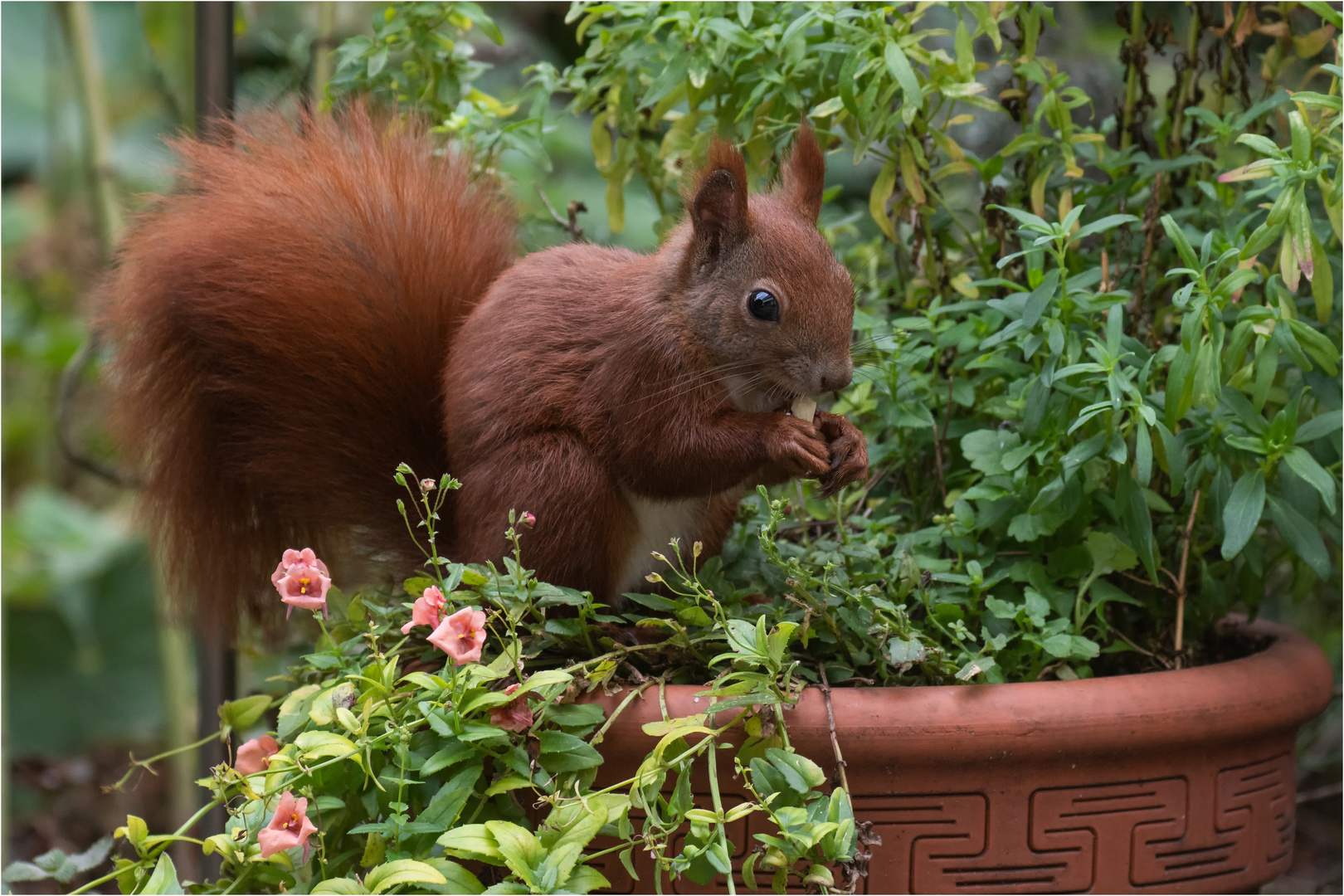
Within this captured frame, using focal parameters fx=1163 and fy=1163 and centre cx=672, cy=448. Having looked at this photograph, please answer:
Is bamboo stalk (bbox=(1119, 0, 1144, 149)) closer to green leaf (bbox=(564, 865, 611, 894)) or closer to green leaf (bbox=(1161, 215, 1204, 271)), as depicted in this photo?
green leaf (bbox=(1161, 215, 1204, 271))

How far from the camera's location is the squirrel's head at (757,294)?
1.00 metres

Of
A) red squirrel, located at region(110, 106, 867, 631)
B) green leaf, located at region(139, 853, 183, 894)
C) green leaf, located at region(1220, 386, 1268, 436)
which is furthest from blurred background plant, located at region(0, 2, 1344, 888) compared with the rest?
green leaf, located at region(139, 853, 183, 894)

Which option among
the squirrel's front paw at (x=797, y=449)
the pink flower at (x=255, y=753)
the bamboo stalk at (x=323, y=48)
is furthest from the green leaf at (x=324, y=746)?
the bamboo stalk at (x=323, y=48)

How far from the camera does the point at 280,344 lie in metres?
1.03

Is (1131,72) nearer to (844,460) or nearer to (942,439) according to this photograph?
(942,439)

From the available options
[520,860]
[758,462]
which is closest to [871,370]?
[758,462]

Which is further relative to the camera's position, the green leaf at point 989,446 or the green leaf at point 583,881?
the green leaf at point 989,446

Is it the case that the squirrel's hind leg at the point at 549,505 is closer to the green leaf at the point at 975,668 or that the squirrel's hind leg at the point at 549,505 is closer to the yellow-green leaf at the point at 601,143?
the green leaf at the point at 975,668

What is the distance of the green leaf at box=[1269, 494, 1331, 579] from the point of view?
95 cm

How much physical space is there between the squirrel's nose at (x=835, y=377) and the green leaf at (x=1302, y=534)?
14.2 inches

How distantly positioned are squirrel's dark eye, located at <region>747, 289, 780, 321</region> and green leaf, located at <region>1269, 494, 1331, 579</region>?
0.44m

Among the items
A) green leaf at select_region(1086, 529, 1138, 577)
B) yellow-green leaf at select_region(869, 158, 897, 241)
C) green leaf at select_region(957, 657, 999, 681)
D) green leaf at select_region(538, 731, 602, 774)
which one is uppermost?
yellow-green leaf at select_region(869, 158, 897, 241)

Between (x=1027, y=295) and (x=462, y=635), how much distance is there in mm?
589

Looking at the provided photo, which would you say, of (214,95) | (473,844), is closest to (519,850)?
(473,844)
